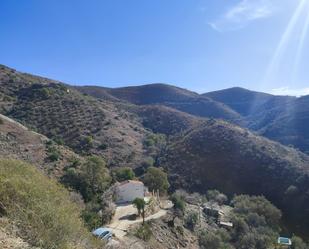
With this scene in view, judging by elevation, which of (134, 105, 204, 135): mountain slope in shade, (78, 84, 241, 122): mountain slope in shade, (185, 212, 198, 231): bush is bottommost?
(185, 212, 198, 231): bush

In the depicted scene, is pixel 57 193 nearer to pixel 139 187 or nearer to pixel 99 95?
pixel 139 187

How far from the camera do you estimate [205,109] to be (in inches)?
5123

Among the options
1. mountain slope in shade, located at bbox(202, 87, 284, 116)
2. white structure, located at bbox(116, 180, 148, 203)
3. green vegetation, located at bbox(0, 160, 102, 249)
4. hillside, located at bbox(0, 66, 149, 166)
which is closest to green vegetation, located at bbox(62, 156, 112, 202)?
white structure, located at bbox(116, 180, 148, 203)

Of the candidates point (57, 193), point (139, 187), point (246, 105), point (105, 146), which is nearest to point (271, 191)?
point (139, 187)

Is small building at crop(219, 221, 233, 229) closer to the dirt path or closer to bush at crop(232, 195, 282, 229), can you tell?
bush at crop(232, 195, 282, 229)

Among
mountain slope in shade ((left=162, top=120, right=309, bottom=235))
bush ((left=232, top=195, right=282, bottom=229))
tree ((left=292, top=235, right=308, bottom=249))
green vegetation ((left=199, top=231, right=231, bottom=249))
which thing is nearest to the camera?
green vegetation ((left=199, top=231, right=231, bottom=249))

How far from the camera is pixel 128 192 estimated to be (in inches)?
1540

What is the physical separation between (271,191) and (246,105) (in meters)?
101

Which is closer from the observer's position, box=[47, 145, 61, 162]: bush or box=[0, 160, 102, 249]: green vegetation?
box=[0, 160, 102, 249]: green vegetation

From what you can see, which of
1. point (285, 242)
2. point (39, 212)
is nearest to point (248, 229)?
point (285, 242)

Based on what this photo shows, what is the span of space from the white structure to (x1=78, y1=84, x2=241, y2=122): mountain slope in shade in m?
83.4

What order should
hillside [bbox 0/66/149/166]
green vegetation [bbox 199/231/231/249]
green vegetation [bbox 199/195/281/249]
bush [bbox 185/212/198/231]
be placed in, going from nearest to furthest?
green vegetation [bbox 199/231/231/249] → green vegetation [bbox 199/195/281/249] → bush [bbox 185/212/198/231] → hillside [bbox 0/66/149/166]

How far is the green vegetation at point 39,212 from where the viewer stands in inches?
414

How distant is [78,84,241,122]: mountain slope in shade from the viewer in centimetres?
12728
